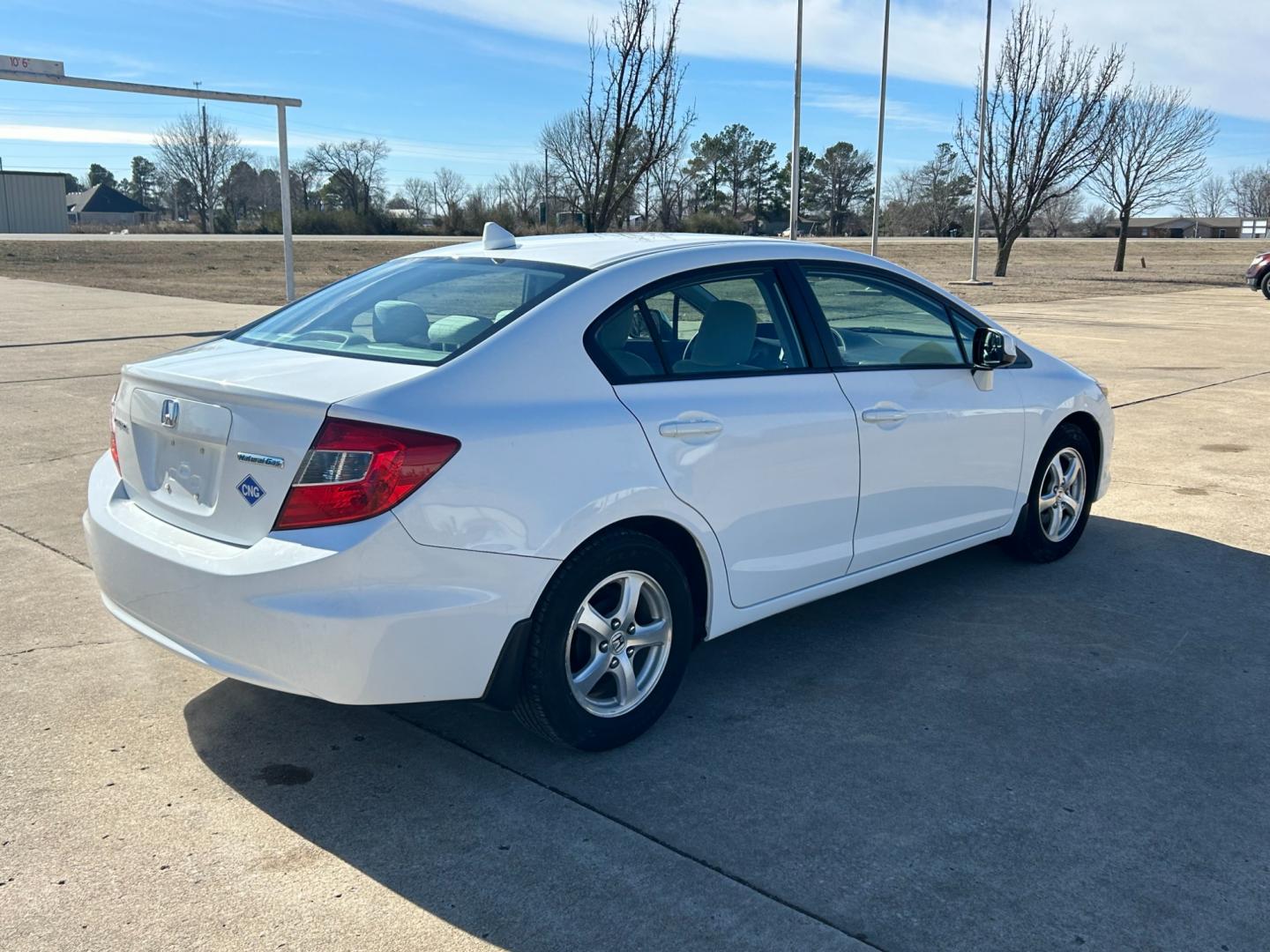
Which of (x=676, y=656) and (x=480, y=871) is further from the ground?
(x=676, y=656)

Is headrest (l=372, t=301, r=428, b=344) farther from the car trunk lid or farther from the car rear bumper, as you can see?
the car rear bumper

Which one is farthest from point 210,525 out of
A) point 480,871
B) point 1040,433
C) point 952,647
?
point 1040,433

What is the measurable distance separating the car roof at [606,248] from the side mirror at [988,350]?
62 cm

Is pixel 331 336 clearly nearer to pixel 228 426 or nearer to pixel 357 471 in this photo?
pixel 228 426

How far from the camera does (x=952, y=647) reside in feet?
15.2

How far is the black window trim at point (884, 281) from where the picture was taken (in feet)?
14.3

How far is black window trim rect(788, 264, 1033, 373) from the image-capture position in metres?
4.37

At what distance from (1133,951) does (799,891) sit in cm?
79

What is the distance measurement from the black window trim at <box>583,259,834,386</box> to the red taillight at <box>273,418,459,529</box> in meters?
0.72

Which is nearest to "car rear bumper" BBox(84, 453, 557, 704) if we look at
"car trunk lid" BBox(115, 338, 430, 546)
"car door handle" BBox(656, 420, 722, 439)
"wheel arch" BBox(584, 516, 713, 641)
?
"car trunk lid" BBox(115, 338, 430, 546)

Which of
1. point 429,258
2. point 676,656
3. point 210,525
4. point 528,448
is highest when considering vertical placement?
point 429,258

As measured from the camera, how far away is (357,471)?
121 inches

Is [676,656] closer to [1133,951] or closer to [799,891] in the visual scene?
[799,891]

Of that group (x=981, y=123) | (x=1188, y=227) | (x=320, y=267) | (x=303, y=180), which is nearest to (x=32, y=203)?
(x=303, y=180)
